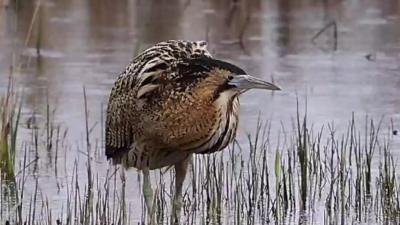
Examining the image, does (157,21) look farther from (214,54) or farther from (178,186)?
(178,186)

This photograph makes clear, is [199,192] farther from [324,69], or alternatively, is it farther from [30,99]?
[324,69]

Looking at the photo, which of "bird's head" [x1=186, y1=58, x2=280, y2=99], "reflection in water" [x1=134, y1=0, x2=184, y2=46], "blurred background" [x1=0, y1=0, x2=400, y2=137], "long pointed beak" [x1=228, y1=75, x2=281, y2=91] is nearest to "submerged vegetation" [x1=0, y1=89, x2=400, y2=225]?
"bird's head" [x1=186, y1=58, x2=280, y2=99]

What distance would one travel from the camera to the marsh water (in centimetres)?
1051

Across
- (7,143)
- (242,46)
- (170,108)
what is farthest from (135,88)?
(242,46)

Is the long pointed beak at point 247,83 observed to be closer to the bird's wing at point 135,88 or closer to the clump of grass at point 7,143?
the bird's wing at point 135,88

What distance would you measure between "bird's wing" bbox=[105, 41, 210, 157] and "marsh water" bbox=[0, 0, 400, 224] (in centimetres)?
50

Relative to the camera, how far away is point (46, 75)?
13250 mm

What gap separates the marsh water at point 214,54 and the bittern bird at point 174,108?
43 centimetres

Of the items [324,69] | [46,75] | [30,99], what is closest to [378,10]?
[324,69]

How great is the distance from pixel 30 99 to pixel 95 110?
83 centimetres

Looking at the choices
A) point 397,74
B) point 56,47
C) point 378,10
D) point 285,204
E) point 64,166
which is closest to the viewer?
point 285,204

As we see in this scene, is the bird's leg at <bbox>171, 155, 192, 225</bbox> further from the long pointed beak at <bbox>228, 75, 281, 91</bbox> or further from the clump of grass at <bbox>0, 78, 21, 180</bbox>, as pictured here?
the clump of grass at <bbox>0, 78, 21, 180</bbox>

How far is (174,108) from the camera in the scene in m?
7.12

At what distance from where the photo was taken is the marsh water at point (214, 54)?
34.5 ft
